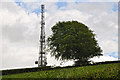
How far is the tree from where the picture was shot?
34.0m

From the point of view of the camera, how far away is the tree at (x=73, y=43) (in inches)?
1339

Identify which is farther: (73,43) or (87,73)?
(73,43)

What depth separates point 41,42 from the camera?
38500 mm

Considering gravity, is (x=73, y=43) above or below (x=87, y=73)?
above

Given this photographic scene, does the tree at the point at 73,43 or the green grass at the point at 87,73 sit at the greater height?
the tree at the point at 73,43

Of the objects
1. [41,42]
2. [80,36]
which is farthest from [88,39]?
[41,42]

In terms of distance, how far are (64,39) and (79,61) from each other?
6354 mm

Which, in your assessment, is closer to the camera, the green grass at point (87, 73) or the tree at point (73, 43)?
the green grass at point (87, 73)

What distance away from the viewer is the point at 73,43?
33.6 meters

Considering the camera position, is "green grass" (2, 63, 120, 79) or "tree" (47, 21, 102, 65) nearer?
"green grass" (2, 63, 120, 79)

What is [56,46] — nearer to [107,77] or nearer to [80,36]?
[80,36]

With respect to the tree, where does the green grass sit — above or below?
below

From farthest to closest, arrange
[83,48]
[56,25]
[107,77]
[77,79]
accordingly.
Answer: [56,25] < [83,48] < [77,79] < [107,77]

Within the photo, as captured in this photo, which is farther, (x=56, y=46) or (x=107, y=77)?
(x=56, y=46)
